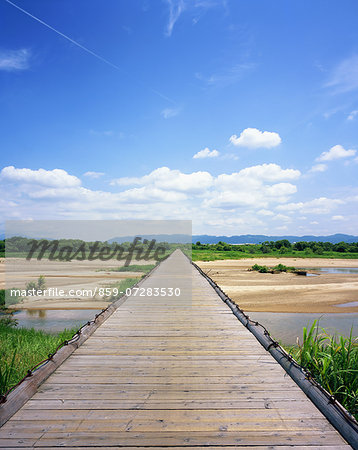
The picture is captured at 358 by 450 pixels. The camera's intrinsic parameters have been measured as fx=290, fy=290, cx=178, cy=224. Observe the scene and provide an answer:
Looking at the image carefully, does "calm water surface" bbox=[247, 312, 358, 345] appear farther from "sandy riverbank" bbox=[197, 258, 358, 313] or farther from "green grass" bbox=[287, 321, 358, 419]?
"green grass" bbox=[287, 321, 358, 419]

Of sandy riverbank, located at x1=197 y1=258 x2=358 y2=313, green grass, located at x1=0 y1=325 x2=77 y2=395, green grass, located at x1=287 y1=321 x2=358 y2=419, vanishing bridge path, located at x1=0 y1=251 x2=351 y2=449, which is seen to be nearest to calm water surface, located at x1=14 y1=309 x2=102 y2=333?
green grass, located at x1=0 y1=325 x2=77 y2=395

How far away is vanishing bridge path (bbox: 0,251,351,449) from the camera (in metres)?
2.37

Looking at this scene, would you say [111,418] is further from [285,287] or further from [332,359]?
[285,287]

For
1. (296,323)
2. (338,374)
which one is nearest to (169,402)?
(338,374)

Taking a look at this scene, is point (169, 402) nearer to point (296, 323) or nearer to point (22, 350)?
point (22, 350)

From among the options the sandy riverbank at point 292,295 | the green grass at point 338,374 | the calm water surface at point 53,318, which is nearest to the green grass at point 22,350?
the calm water surface at point 53,318

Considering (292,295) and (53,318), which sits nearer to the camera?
(53,318)

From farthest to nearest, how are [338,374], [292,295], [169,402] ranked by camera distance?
[292,295] < [338,374] < [169,402]

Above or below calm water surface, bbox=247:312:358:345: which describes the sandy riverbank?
above

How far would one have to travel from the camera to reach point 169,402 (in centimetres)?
290

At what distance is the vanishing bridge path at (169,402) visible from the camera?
237 cm

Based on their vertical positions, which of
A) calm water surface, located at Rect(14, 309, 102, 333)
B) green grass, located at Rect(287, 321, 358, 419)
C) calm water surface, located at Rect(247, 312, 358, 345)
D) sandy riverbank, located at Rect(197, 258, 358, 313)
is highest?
green grass, located at Rect(287, 321, 358, 419)

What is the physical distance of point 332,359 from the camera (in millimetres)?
3908

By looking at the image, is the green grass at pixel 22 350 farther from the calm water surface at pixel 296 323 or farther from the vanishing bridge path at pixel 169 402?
the calm water surface at pixel 296 323
